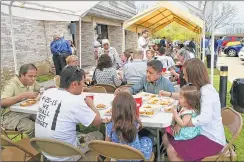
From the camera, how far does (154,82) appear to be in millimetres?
4074

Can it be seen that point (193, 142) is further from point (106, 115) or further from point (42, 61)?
point (42, 61)

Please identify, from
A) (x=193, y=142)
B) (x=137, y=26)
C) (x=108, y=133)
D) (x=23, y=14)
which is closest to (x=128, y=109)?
(x=108, y=133)

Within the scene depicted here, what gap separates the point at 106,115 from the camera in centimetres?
299

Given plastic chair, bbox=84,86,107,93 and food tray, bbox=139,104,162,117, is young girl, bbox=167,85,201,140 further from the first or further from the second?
plastic chair, bbox=84,86,107,93

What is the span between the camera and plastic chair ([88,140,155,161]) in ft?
6.77

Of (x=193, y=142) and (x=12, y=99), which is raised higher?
(x=12, y=99)

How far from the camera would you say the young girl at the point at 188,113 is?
8.96ft

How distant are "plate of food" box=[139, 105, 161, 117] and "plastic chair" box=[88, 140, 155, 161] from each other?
0.79 metres

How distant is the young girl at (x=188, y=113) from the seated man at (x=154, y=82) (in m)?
1.12

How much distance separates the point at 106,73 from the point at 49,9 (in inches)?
92.2

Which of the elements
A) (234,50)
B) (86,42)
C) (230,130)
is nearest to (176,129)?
(230,130)

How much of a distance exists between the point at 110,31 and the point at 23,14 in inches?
486

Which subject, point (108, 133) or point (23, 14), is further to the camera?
point (23, 14)

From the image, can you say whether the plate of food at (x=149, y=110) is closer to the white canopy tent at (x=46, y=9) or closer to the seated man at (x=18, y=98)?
the seated man at (x=18, y=98)
